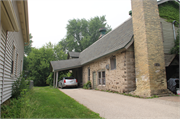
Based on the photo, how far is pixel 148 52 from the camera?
8453mm

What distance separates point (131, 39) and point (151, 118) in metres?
6.29

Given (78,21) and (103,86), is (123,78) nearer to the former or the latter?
(103,86)

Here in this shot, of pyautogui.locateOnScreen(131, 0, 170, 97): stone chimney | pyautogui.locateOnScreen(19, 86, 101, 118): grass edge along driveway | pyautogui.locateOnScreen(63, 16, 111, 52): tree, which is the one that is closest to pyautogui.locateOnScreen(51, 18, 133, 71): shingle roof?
pyautogui.locateOnScreen(131, 0, 170, 97): stone chimney

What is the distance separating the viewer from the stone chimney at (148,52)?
827 cm

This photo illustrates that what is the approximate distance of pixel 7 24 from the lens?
4.46 m

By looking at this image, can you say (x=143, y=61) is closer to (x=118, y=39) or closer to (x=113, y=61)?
(x=113, y=61)

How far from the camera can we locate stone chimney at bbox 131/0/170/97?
8.27 m

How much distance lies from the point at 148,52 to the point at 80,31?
39982mm

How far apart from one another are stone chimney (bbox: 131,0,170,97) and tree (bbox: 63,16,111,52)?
3452cm

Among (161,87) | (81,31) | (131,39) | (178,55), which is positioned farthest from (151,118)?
(81,31)

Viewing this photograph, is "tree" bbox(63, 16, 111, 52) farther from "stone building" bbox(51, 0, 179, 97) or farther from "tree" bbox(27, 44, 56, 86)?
"stone building" bbox(51, 0, 179, 97)

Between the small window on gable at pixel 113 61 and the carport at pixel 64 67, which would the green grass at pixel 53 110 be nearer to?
the small window on gable at pixel 113 61

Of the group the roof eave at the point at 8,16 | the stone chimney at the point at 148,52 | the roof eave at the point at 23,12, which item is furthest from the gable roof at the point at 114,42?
the roof eave at the point at 8,16

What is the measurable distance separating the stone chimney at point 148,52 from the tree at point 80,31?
34517 mm
